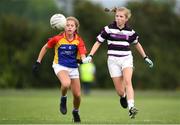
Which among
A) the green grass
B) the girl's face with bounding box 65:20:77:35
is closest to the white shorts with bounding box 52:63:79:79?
the girl's face with bounding box 65:20:77:35

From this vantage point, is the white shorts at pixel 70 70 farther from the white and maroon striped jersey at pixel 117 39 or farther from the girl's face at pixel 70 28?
the white and maroon striped jersey at pixel 117 39

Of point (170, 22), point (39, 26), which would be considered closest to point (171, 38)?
point (170, 22)

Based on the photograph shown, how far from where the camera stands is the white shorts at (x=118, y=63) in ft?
51.0

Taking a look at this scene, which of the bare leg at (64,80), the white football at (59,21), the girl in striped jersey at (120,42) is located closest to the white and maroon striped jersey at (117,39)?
the girl in striped jersey at (120,42)

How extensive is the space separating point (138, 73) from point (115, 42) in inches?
1240

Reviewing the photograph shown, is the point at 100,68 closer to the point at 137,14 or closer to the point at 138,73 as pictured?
the point at 138,73

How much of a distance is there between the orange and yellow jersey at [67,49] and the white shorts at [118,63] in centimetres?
70

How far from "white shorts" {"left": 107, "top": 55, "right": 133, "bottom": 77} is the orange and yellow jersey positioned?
698 mm

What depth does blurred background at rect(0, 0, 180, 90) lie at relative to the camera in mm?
46625

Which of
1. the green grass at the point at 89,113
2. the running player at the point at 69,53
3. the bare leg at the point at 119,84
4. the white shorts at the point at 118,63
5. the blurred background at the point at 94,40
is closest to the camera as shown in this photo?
the green grass at the point at 89,113

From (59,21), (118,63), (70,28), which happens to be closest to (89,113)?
(118,63)

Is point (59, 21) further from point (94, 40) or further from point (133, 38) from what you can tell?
point (94, 40)

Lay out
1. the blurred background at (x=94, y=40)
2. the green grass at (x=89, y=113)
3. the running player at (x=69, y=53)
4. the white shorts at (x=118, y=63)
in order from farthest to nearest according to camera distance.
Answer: the blurred background at (x=94, y=40) → the white shorts at (x=118, y=63) → the running player at (x=69, y=53) → the green grass at (x=89, y=113)

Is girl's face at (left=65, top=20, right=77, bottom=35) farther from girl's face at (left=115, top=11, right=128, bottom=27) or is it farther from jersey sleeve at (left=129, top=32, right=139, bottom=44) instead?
jersey sleeve at (left=129, top=32, right=139, bottom=44)
